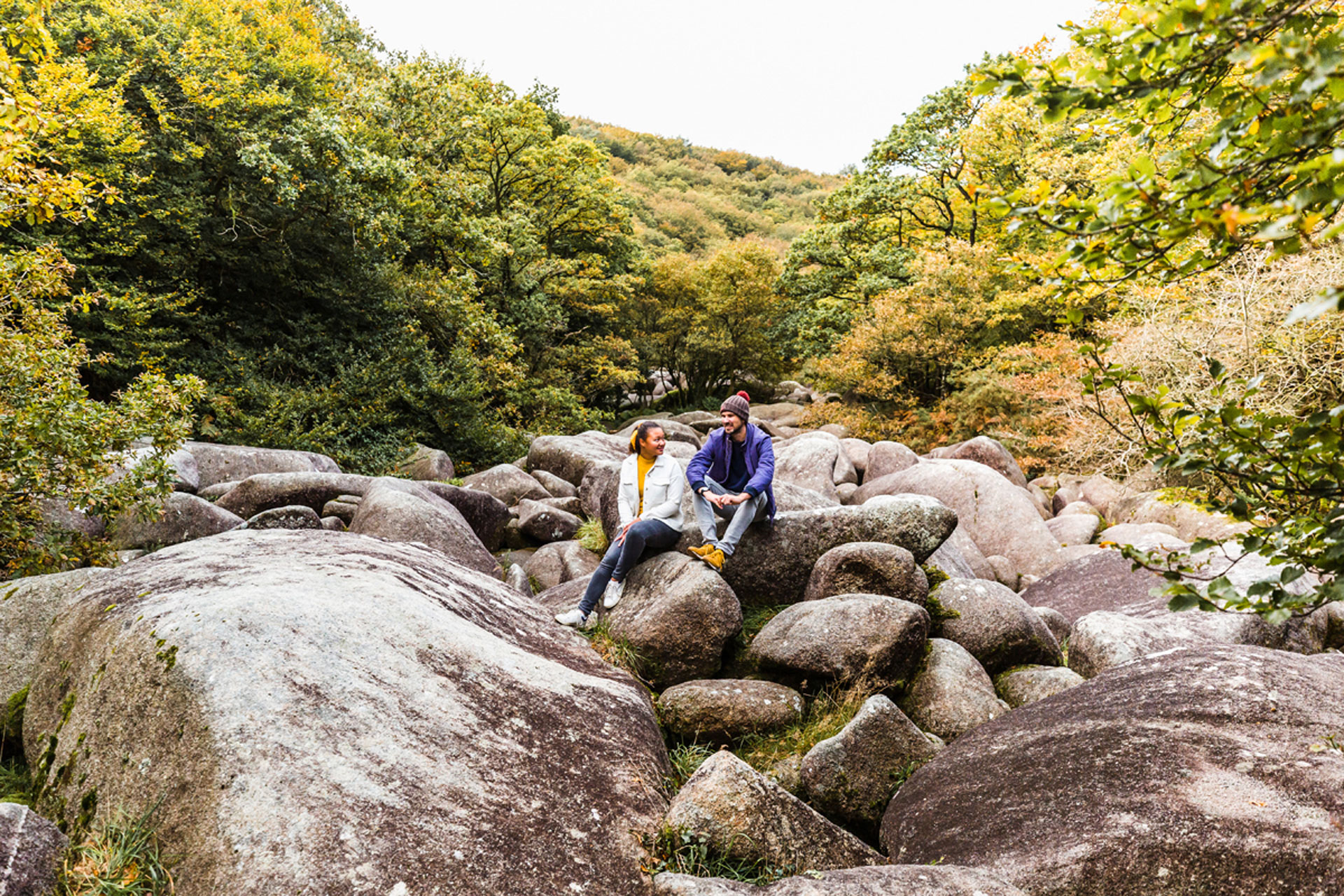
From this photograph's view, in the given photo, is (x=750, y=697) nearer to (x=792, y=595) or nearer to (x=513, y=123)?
(x=792, y=595)

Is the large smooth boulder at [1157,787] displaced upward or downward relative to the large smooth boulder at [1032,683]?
upward

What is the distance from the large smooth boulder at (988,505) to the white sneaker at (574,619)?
27.9 feet

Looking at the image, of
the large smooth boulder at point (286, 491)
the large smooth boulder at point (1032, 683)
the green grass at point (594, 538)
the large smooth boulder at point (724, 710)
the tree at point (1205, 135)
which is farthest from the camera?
the large smooth boulder at point (286, 491)

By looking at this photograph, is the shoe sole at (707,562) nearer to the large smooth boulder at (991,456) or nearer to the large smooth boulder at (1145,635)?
the large smooth boulder at (1145,635)

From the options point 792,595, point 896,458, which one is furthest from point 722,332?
point 792,595

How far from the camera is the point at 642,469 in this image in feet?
25.3

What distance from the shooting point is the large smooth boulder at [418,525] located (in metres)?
9.90

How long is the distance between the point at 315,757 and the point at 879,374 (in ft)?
74.5

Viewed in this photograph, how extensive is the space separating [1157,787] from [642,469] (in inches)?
202

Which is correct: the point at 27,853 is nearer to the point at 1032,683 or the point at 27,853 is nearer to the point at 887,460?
the point at 1032,683

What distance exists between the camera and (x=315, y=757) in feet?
11.1

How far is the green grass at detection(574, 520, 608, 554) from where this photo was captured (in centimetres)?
1120

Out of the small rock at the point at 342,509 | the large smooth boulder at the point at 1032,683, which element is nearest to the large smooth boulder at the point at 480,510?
the small rock at the point at 342,509

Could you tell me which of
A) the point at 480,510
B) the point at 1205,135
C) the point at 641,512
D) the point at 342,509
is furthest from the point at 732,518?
the point at 342,509
